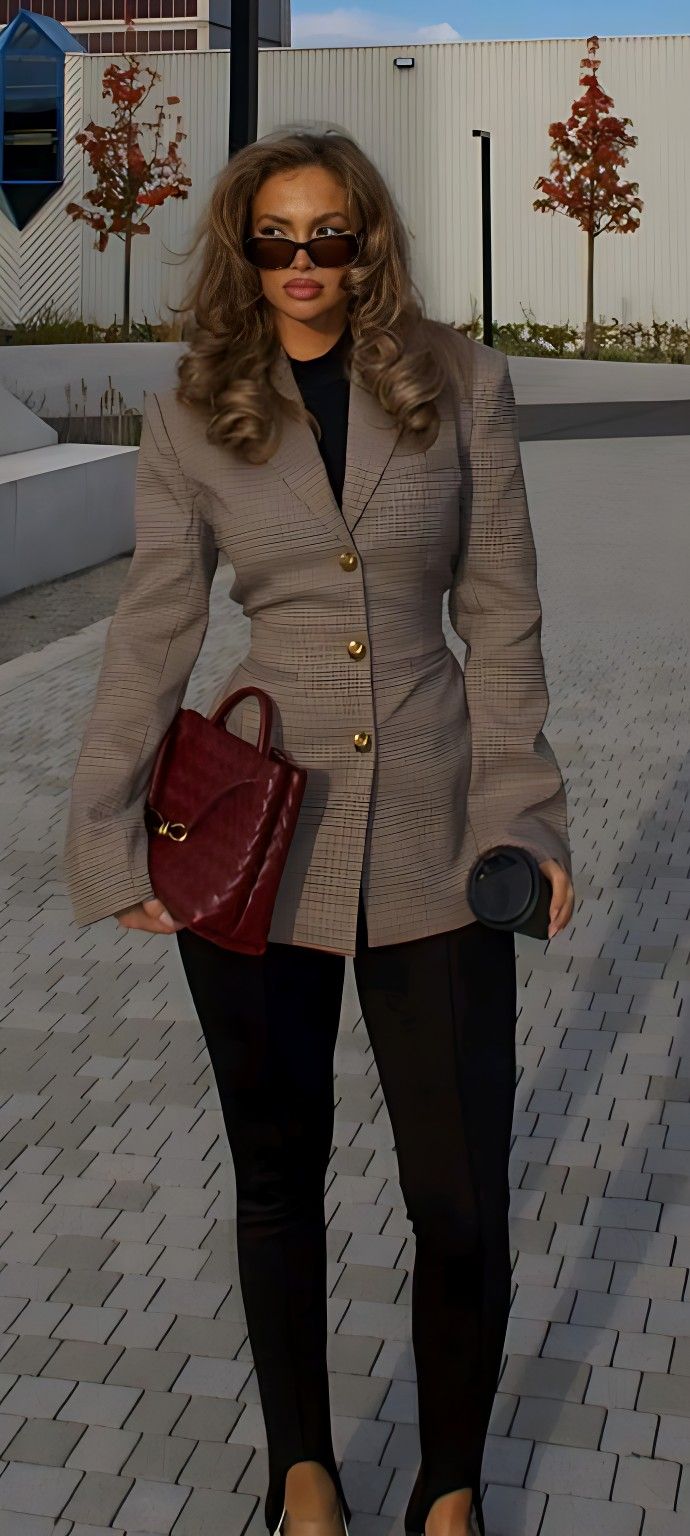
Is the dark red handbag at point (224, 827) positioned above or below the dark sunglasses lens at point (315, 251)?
below

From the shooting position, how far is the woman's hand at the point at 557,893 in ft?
7.80

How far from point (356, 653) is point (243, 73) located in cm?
961

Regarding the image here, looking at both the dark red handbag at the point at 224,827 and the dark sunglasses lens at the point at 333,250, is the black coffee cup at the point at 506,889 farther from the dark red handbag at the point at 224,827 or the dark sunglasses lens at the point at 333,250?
the dark sunglasses lens at the point at 333,250

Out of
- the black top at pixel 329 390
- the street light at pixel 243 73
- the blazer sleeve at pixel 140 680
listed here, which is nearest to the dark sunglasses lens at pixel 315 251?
the black top at pixel 329 390

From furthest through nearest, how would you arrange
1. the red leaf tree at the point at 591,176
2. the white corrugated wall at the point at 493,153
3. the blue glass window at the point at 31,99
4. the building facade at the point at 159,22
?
the building facade at the point at 159,22, the white corrugated wall at the point at 493,153, the red leaf tree at the point at 591,176, the blue glass window at the point at 31,99

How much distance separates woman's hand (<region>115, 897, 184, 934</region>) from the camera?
2.33 m

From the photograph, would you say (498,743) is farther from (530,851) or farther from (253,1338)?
(253,1338)

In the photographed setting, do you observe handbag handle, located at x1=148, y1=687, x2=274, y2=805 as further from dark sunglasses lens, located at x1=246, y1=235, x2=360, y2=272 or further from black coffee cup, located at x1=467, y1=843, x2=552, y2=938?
dark sunglasses lens, located at x1=246, y1=235, x2=360, y2=272

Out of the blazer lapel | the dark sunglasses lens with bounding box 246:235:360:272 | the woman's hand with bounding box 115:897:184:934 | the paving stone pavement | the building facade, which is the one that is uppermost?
the building facade

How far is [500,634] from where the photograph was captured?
7.96 ft

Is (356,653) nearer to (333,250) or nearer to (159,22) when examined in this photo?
(333,250)

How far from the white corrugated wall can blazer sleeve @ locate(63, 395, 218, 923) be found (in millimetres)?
33046

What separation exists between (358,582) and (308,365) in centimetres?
28

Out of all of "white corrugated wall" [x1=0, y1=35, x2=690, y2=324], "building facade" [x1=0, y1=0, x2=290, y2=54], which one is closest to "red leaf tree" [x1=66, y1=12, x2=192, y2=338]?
"white corrugated wall" [x1=0, y1=35, x2=690, y2=324]
